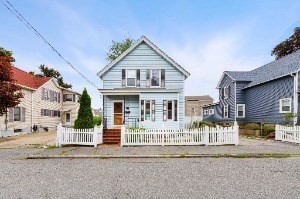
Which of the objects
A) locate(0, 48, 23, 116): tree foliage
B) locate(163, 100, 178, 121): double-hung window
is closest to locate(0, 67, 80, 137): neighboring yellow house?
locate(0, 48, 23, 116): tree foliage

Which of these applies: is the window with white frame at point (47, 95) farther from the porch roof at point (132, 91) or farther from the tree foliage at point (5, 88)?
the porch roof at point (132, 91)

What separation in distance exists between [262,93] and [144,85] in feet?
48.1

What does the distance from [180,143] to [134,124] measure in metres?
7.04

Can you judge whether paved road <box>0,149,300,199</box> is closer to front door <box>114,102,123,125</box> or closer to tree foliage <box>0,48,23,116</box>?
front door <box>114,102,123,125</box>

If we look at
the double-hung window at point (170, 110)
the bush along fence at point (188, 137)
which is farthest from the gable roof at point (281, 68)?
the bush along fence at point (188, 137)

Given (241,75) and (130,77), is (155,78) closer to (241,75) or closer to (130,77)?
(130,77)

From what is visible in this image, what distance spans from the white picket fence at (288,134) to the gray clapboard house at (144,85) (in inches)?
290

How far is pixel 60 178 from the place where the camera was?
809 cm

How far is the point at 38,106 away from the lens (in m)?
35.3

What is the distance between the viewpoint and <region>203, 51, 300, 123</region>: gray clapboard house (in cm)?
2466

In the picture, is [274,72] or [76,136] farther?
[274,72]

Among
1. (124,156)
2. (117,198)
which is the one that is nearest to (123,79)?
(124,156)

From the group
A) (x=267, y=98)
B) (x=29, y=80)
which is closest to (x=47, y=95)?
(x=29, y=80)

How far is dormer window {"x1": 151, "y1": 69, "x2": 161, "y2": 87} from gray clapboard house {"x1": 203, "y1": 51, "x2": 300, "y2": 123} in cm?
1196
